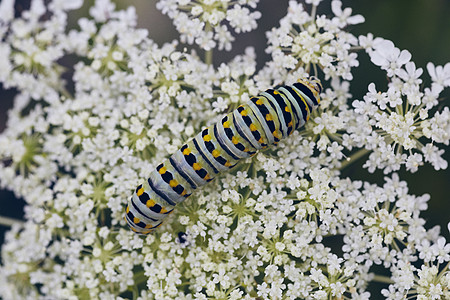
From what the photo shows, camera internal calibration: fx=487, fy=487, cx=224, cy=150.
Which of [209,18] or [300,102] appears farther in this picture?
[209,18]

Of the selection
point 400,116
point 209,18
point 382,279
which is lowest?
point 382,279

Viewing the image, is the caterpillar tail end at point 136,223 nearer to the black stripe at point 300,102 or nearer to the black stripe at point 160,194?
the black stripe at point 160,194

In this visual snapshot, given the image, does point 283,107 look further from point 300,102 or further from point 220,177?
point 220,177

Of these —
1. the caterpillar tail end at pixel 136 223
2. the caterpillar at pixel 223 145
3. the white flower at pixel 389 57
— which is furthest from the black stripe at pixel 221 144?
the white flower at pixel 389 57

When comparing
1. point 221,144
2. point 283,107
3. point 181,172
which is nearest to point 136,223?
point 181,172

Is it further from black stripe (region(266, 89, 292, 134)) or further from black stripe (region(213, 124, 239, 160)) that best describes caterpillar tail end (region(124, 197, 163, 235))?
black stripe (region(266, 89, 292, 134))
